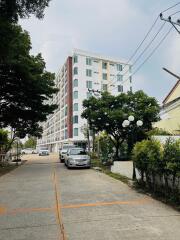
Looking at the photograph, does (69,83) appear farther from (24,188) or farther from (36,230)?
(36,230)

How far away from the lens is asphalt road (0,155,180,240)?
239 inches

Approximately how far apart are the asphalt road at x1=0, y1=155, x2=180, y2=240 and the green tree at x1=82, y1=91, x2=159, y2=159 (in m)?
11.9

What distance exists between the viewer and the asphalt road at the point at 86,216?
608 cm

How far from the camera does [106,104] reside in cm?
2441

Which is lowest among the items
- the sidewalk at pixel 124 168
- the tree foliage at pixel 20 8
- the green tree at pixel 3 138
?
the sidewalk at pixel 124 168

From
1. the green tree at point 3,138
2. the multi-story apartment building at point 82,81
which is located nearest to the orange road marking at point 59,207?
the green tree at point 3,138

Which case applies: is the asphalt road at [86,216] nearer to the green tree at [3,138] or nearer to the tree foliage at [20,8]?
the tree foliage at [20,8]

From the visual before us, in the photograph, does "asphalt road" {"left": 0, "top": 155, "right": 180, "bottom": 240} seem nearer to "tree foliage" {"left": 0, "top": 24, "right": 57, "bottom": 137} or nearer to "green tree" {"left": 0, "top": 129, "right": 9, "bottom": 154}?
"tree foliage" {"left": 0, "top": 24, "right": 57, "bottom": 137}

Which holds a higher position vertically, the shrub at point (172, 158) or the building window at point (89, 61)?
the building window at point (89, 61)

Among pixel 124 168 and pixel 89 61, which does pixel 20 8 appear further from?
pixel 89 61

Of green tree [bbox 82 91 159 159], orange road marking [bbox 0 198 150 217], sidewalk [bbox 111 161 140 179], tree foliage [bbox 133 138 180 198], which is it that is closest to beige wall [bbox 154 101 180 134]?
green tree [bbox 82 91 159 159]

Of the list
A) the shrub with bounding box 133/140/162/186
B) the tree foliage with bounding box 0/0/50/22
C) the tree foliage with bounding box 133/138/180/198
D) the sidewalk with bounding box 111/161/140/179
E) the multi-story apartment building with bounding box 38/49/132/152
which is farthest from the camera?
the multi-story apartment building with bounding box 38/49/132/152

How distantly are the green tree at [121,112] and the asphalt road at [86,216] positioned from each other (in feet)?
39.2

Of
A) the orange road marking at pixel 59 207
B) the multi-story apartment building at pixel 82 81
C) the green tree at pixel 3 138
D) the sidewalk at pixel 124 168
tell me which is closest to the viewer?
the orange road marking at pixel 59 207
